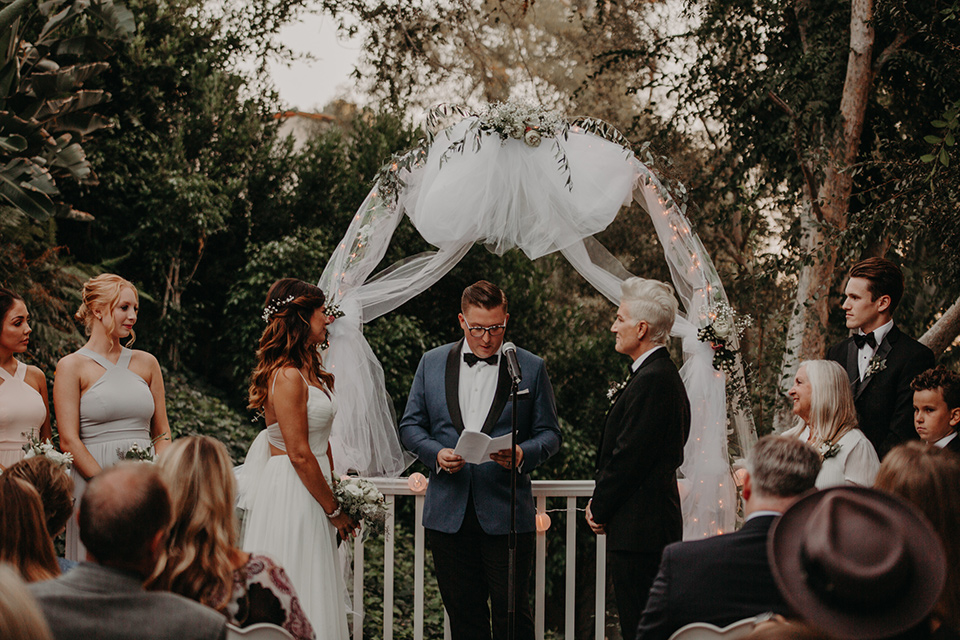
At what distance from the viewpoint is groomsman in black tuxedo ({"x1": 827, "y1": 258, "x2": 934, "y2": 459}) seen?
335 cm

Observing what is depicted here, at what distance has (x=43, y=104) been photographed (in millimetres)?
5809

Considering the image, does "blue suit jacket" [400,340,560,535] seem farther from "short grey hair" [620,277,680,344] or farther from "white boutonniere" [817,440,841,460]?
"white boutonniere" [817,440,841,460]

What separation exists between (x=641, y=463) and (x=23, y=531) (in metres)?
2.06

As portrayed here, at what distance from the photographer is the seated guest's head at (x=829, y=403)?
9.96 feet

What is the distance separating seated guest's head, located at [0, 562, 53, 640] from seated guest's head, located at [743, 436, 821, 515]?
1.49 m

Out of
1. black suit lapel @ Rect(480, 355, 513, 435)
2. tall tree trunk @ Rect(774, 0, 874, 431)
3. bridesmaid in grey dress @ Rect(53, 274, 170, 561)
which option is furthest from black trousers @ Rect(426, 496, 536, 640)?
tall tree trunk @ Rect(774, 0, 874, 431)

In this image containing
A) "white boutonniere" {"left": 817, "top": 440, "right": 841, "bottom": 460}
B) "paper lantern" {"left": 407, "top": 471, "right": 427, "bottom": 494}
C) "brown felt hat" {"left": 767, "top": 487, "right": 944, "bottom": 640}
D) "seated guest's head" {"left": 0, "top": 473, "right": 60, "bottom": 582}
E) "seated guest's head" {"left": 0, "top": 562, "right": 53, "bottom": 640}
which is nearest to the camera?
"seated guest's head" {"left": 0, "top": 562, "right": 53, "bottom": 640}

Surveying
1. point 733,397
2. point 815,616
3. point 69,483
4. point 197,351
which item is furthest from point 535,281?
point 815,616

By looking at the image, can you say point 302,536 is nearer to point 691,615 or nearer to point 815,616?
point 691,615

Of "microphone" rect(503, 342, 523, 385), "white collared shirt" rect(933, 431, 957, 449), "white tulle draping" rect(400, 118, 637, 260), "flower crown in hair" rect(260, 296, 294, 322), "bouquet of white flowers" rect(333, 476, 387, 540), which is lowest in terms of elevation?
"bouquet of white flowers" rect(333, 476, 387, 540)

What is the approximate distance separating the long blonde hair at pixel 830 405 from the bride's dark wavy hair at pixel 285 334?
1908mm

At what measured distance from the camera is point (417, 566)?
3707 millimetres

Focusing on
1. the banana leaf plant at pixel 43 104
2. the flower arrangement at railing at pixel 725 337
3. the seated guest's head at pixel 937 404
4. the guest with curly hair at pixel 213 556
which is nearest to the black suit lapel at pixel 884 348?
the seated guest's head at pixel 937 404

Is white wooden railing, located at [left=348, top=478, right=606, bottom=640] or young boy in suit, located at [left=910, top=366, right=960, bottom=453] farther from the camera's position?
white wooden railing, located at [left=348, top=478, right=606, bottom=640]
